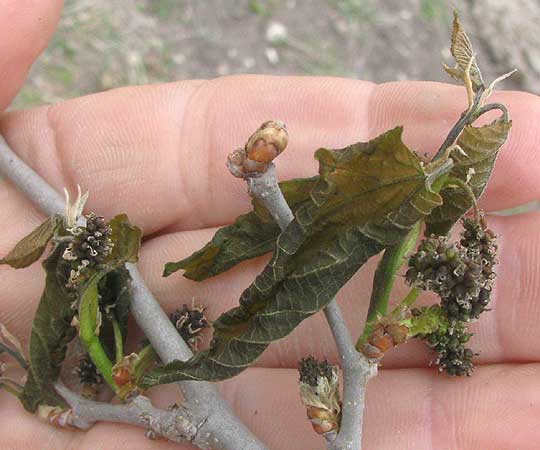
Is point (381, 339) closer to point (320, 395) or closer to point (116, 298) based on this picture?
point (320, 395)

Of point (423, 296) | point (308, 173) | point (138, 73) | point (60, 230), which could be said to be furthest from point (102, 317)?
point (138, 73)

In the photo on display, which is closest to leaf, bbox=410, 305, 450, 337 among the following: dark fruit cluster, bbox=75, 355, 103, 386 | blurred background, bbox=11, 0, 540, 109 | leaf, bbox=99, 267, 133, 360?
leaf, bbox=99, 267, 133, 360

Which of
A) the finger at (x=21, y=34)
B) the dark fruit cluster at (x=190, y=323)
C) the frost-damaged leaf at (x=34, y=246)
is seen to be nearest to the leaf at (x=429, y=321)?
the dark fruit cluster at (x=190, y=323)

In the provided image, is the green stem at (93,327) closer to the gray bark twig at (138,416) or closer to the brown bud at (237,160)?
the gray bark twig at (138,416)

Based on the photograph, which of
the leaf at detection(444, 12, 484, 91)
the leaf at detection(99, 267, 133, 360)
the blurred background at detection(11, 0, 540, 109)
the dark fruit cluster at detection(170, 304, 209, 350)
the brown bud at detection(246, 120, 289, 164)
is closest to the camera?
the brown bud at detection(246, 120, 289, 164)

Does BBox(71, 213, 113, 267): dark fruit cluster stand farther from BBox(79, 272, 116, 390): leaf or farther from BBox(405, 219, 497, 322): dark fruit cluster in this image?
BBox(405, 219, 497, 322): dark fruit cluster

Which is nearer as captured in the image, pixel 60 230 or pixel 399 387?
pixel 60 230

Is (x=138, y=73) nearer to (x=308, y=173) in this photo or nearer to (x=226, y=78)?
(x=226, y=78)
